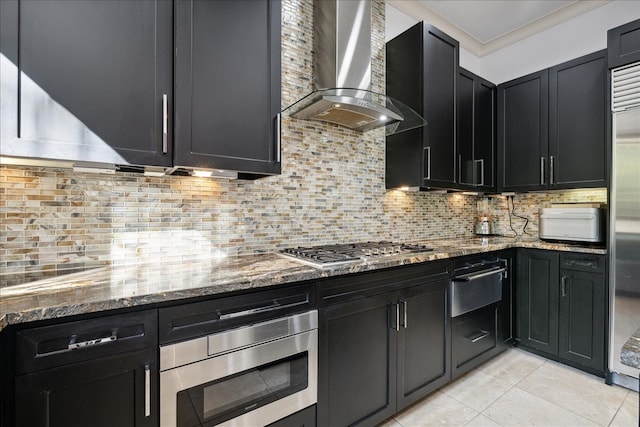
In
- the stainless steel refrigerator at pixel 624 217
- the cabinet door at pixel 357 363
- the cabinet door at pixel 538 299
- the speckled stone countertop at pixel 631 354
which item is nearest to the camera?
the speckled stone countertop at pixel 631 354

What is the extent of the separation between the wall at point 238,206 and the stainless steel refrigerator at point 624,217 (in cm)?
133

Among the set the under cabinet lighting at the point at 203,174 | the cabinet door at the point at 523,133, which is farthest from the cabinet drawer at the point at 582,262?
the under cabinet lighting at the point at 203,174

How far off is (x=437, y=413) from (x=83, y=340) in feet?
6.49

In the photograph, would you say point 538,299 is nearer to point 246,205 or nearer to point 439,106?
point 439,106

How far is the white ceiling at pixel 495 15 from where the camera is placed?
116 inches

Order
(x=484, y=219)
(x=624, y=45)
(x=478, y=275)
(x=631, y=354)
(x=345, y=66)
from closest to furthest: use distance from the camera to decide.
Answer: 1. (x=631, y=354)
2. (x=345, y=66)
3. (x=624, y=45)
4. (x=478, y=275)
5. (x=484, y=219)

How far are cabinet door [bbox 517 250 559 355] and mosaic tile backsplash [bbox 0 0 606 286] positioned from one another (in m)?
Answer: 0.71

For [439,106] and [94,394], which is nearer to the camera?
[94,394]

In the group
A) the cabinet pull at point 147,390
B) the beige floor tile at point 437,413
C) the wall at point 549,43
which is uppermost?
→ the wall at point 549,43

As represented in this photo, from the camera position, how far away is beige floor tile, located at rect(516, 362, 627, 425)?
201 centimetres

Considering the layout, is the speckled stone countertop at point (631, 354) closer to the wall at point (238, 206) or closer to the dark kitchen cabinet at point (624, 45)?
the wall at point (238, 206)

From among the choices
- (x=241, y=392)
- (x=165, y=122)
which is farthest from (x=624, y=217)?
(x=165, y=122)

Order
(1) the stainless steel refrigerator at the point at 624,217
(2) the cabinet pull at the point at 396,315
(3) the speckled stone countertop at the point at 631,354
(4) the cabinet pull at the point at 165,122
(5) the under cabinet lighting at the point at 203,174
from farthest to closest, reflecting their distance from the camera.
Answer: (1) the stainless steel refrigerator at the point at 624,217
(2) the cabinet pull at the point at 396,315
(5) the under cabinet lighting at the point at 203,174
(4) the cabinet pull at the point at 165,122
(3) the speckled stone countertop at the point at 631,354

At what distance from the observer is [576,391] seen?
2.22 meters
